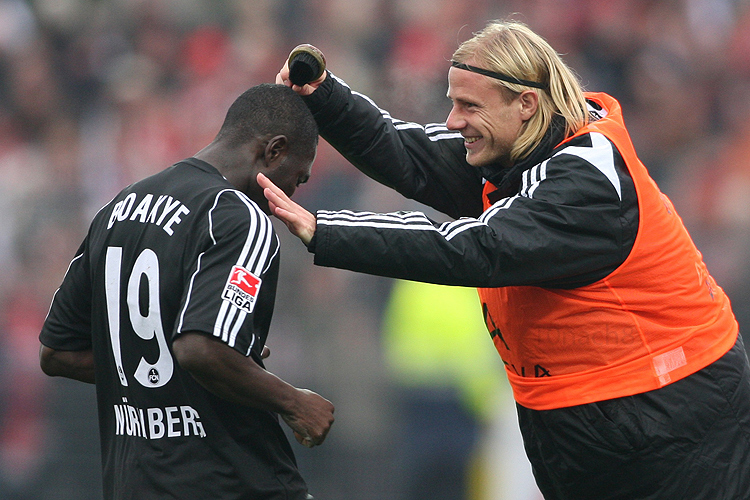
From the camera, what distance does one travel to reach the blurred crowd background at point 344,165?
6152mm

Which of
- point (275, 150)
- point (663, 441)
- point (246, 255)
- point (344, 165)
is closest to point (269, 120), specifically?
point (275, 150)

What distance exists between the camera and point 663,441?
3.31 metres

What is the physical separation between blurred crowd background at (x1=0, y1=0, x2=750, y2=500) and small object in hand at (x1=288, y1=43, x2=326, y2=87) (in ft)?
9.02

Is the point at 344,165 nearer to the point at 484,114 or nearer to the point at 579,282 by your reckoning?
the point at 484,114

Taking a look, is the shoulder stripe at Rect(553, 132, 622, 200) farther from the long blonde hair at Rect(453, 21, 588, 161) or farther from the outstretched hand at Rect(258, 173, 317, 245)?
the outstretched hand at Rect(258, 173, 317, 245)

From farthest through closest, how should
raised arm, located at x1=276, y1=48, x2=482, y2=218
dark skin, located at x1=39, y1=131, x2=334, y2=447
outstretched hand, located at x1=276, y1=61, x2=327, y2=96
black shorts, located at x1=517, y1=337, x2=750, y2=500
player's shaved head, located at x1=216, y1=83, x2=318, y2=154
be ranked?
1. raised arm, located at x1=276, y1=48, x2=482, y2=218
2. outstretched hand, located at x1=276, y1=61, x2=327, y2=96
3. black shorts, located at x1=517, y1=337, x2=750, y2=500
4. player's shaved head, located at x1=216, y1=83, x2=318, y2=154
5. dark skin, located at x1=39, y1=131, x2=334, y2=447

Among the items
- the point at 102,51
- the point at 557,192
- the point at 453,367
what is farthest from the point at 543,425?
the point at 102,51

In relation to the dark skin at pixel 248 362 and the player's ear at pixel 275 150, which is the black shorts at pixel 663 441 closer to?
the dark skin at pixel 248 362

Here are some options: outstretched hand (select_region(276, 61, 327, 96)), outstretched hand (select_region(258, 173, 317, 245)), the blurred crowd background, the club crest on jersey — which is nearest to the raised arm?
outstretched hand (select_region(276, 61, 327, 96))

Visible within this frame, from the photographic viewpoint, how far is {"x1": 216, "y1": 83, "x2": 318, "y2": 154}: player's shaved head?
3.14 metres

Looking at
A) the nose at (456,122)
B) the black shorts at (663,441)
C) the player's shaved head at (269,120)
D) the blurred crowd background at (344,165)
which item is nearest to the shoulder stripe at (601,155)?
the nose at (456,122)

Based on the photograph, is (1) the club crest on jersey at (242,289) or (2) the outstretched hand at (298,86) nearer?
(1) the club crest on jersey at (242,289)

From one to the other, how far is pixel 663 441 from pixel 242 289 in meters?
1.59

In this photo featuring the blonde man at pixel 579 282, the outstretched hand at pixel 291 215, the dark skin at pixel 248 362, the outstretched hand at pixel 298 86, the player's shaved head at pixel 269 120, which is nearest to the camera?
the dark skin at pixel 248 362
